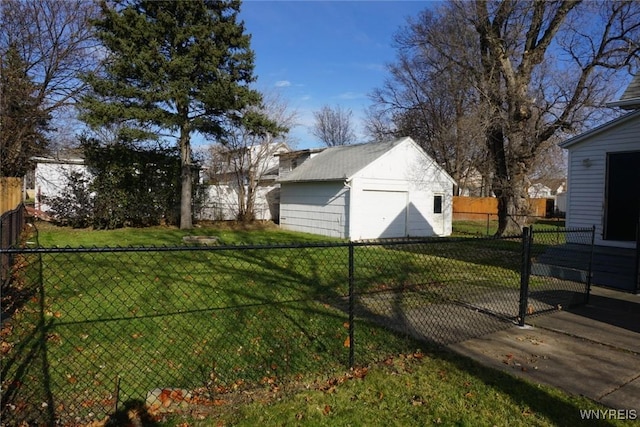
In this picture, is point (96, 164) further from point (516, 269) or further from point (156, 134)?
point (516, 269)

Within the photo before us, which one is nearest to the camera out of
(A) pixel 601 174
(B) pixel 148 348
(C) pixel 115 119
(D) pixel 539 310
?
(B) pixel 148 348

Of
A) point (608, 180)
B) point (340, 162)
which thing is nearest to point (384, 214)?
point (340, 162)

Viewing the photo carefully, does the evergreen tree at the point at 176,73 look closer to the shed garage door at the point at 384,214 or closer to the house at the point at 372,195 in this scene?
the house at the point at 372,195

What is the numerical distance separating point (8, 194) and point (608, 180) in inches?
605

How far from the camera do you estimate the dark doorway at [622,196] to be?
9.42 m

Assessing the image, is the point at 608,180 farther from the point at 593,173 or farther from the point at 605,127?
the point at 605,127

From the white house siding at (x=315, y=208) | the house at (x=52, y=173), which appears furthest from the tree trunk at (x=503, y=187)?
the house at (x=52, y=173)

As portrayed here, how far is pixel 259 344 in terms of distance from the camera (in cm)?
474

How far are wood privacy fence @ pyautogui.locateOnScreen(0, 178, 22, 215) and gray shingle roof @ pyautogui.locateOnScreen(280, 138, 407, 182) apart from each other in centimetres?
1091

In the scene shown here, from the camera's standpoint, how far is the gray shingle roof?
58.3 ft

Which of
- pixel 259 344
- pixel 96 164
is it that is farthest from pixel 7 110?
pixel 259 344

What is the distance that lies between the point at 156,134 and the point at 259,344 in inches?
542

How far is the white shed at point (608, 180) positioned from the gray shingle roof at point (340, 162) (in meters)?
8.27

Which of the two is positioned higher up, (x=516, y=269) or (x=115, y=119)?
(x=115, y=119)
